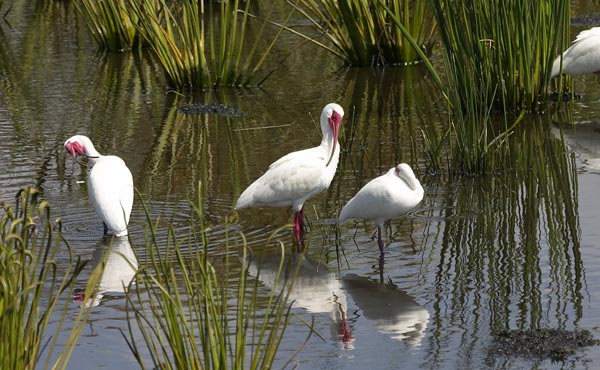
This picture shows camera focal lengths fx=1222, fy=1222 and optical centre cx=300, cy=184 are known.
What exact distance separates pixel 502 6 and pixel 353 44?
4.02m

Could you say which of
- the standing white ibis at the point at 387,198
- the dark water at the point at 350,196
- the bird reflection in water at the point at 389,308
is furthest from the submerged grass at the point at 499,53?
the bird reflection in water at the point at 389,308

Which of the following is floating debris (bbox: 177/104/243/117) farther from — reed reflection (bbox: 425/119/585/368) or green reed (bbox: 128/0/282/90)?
reed reflection (bbox: 425/119/585/368)

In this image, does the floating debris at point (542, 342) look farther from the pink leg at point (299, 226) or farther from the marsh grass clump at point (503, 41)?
the marsh grass clump at point (503, 41)

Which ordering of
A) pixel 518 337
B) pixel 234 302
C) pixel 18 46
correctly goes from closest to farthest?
1. pixel 518 337
2. pixel 234 302
3. pixel 18 46

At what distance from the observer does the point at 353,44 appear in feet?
45.6

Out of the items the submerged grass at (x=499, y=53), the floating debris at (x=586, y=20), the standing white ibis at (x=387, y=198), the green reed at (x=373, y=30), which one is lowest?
the standing white ibis at (x=387, y=198)

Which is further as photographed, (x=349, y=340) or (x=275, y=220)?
(x=275, y=220)

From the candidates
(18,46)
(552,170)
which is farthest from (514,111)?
(18,46)

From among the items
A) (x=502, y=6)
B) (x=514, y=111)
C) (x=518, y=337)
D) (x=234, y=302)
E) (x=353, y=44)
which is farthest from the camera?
(x=353, y=44)

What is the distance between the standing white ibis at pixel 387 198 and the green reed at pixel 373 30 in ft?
19.3

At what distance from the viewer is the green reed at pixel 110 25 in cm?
1502

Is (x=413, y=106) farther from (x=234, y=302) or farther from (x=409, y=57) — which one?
(x=234, y=302)

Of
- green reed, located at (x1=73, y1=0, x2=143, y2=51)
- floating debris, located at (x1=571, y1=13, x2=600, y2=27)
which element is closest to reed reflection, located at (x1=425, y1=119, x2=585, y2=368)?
floating debris, located at (x1=571, y1=13, x2=600, y2=27)

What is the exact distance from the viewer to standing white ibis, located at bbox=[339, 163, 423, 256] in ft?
23.4
